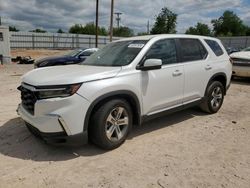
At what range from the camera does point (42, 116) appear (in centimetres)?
349

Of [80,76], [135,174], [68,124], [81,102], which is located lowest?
[135,174]

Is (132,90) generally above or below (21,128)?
above

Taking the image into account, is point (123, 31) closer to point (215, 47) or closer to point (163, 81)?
point (215, 47)

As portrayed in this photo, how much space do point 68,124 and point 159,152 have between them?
1428 mm

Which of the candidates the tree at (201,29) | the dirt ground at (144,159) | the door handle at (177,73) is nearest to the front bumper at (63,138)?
the dirt ground at (144,159)

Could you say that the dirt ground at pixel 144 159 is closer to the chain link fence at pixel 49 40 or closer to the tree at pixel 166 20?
the chain link fence at pixel 49 40

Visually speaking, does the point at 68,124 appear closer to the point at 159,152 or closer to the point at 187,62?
the point at 159,152

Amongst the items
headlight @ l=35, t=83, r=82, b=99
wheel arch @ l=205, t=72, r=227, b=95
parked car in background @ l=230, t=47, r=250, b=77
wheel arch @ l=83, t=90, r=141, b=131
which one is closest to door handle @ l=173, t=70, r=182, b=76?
wheel arch @ l=83, t=90, r=141, b=131

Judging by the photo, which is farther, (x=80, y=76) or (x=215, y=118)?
(x=215, y=118)

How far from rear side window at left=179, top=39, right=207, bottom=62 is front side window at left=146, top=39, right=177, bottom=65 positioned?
24 cm

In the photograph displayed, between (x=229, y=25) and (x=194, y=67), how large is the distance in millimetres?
88134

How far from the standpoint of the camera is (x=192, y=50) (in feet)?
17.3

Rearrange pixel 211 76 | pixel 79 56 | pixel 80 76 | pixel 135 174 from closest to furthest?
pixel 135 174, pixel 80 76, pixel 211 76, pixel 79 56

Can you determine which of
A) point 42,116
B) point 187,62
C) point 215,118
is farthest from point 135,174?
point 215,118
